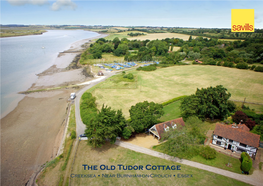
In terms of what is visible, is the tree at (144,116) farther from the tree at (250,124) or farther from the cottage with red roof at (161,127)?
the tree at (250,124)

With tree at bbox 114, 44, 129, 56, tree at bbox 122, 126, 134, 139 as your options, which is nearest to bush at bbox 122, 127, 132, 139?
tree at bbox 122, 126, 134, 139

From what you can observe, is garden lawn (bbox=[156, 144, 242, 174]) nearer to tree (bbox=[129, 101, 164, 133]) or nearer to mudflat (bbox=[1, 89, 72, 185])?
tree (bbox=[129, 101, 164, 133])

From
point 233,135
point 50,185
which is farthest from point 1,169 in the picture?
point 233,135

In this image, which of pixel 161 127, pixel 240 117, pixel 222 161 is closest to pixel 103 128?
pixel 161 127

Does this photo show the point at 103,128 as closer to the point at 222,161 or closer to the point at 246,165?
the point at 222,161

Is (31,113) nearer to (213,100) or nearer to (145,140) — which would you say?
(145,140)
